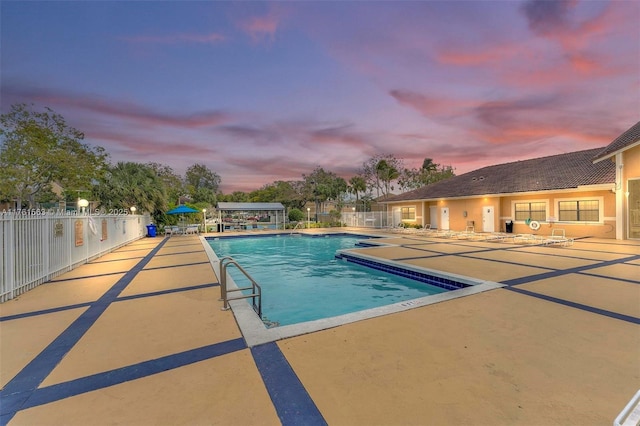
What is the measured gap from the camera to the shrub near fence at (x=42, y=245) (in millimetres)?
4949

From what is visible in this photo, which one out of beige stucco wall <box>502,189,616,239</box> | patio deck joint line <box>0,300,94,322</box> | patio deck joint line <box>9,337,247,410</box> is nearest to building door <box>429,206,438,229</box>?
beige stucco wall <box>502,189,616,239</box>

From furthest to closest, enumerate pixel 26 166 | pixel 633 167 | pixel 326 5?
pixel 26 166 → pixel 633 167 → pixel 326 5

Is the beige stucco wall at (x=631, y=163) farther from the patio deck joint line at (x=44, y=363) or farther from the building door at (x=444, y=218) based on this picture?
the patio deck joint line at (x=44, y=363)

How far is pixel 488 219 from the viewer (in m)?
18.2

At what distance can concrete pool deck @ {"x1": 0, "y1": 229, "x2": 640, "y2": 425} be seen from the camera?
2.03 metres

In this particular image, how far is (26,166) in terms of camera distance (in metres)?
16.2

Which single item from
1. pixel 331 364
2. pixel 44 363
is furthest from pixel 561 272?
pixel 44 363

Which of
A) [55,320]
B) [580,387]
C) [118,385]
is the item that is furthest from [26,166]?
[580,387]

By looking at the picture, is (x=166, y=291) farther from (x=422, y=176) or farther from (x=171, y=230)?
(x=422, y=176)

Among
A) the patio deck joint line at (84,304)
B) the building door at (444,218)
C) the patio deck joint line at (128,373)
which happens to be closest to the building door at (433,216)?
the building door at (444,218)

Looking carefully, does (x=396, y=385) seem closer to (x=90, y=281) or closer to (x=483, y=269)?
(x=483, y=269)

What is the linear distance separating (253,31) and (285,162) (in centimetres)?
2661

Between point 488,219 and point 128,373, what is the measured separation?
20.6 meters

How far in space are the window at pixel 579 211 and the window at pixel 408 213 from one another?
33.5 ft
